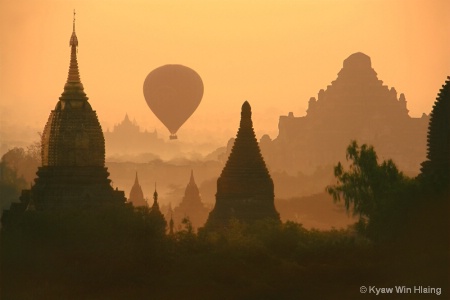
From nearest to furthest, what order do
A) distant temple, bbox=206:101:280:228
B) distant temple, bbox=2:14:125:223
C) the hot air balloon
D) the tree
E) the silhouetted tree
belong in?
the tree → the silhouetted tree → distant temple, bbox=2:14:125:223 → distant temple, bbox=206:101:280:228 → the hot air balloon

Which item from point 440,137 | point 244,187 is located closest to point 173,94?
point 244,187

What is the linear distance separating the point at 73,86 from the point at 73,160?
5066mm

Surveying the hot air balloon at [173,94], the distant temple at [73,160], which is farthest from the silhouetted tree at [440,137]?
the hot air balloon at [173,94]

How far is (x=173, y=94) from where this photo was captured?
19200 cm

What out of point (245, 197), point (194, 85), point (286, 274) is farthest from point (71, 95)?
point (194, 85)

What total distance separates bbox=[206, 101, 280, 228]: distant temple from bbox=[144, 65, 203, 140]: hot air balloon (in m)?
61.2

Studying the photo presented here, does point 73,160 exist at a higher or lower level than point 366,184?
higher

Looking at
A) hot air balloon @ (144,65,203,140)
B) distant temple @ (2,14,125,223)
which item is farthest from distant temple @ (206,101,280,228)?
hot air balloon @ (144,65,203,140)

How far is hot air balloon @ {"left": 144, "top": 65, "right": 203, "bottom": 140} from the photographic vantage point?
630 ft

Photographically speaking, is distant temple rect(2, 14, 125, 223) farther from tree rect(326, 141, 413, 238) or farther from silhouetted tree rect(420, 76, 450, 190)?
silhouetted tree rect(420, 76, 450, 190)

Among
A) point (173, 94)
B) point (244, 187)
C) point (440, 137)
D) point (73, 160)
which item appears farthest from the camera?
point (173, 94)

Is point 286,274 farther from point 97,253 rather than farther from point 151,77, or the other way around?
point 151,77

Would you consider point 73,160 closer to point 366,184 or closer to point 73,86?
point 73,86

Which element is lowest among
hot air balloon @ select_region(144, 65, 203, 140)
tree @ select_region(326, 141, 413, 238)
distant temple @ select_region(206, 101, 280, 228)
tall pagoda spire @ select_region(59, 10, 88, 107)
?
tree @ select_region(326, 141, 413, 238)
